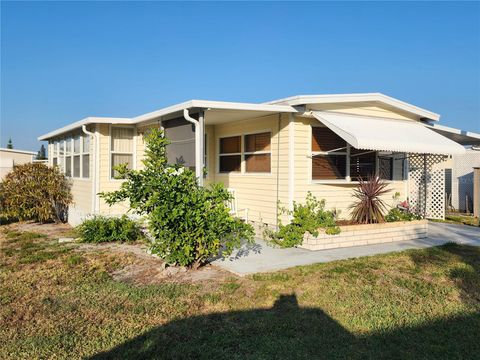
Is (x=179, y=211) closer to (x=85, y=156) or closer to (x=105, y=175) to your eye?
(x=105, y=175)

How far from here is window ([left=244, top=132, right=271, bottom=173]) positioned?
32.3 ft

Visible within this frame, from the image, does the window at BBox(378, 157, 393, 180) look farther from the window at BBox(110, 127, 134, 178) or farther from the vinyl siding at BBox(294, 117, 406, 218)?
the window at BBox(110, 127, 134, 178)

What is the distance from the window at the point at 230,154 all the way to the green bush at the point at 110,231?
9.57 ft

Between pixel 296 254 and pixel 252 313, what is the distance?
3264mm

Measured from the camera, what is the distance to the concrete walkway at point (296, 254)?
23.1 ft

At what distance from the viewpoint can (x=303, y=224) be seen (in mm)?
8680

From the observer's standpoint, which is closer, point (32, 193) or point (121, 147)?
point (121, 147)

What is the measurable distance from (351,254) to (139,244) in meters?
4.63

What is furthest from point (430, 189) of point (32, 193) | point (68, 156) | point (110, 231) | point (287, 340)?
point (32, 193)

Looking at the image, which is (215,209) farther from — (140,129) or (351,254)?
(140,129)

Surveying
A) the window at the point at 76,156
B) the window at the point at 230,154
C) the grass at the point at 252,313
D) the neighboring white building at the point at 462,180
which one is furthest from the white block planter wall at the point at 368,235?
the neighboring white building at the point at 462,180

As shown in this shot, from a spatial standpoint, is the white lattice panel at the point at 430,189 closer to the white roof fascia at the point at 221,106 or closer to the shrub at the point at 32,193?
the white roof fascia at the point at 221,106

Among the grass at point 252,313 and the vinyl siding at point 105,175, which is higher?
the vinyl siding at point 105,175

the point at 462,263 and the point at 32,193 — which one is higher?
the point at 32,193
